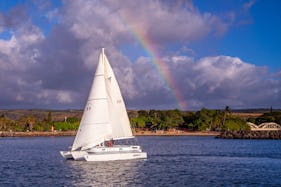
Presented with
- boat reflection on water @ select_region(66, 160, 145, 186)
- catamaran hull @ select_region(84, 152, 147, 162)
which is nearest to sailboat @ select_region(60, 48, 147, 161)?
catamaran hull @ select_region(84, 152, 147, 162)

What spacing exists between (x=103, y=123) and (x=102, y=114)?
129cm

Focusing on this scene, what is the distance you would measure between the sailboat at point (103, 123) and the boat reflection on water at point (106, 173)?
1419 mm

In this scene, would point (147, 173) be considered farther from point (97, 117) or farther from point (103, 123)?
point (97, 117)

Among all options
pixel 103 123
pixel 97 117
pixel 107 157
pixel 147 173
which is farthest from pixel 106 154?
pixel 147 173

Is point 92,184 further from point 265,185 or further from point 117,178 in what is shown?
point 265,185

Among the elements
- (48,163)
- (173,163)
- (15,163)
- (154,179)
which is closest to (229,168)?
(173,163)

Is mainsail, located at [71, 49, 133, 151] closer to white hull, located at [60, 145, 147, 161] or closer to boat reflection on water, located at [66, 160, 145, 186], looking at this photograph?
white hull, located at [60, 145, 147, 161]

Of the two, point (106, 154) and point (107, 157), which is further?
point (107, 157)

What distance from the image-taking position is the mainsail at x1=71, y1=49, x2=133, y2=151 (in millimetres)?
67688

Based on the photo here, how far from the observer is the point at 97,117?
6800cm

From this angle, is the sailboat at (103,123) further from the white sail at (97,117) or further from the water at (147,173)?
the water at (147,173)

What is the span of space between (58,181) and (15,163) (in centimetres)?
2423

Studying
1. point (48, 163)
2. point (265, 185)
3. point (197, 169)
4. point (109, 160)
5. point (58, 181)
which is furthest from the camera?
point (48, 163)

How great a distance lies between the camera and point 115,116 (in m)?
69.3
